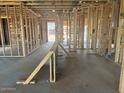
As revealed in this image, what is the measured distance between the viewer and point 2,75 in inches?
154

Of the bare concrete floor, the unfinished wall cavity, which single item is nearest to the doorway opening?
the unfinished wall cavity

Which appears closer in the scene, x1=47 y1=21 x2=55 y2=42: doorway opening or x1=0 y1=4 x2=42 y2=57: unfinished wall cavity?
x1=0 y1=4 x2=42 y2=57: unfinished wall cavity

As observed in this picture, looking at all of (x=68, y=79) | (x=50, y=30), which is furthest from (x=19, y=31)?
(x=50, y=30)

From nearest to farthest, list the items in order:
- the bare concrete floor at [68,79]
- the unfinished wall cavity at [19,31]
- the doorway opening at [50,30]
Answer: the bare concrete floor at [68,79] → the unfinished wall cavity at [19,31] → the doorway opening at [50,30]

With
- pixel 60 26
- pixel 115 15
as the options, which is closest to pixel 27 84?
pixel 115 15

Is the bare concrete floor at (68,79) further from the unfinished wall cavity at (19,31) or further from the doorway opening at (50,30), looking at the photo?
the doorway opening at (50,30)

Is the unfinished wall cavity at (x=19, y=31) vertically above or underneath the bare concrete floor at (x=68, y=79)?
above

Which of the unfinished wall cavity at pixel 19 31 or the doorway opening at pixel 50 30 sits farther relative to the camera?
the doorway opening at pixel 50 30

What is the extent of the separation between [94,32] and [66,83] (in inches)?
A: 176

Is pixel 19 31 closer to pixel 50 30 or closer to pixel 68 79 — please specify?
pixel 68 79

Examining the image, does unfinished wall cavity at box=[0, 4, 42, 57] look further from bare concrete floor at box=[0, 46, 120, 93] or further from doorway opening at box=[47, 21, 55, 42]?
doorway opening at box=[47, 21, 55, 42]

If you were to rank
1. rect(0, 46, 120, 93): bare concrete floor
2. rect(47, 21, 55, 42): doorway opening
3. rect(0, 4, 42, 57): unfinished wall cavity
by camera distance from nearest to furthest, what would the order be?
rect(0, 46, 120, 93): bare concrete floor, rect(0, 4, 42, 57): unfinished wall cavity, rect(47, 21, 55, 42): doorway opening

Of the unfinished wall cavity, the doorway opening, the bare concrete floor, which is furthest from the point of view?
the doorway opening

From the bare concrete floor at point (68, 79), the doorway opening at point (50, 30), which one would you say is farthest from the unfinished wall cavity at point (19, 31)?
the doorway opening at point (50, 30)
